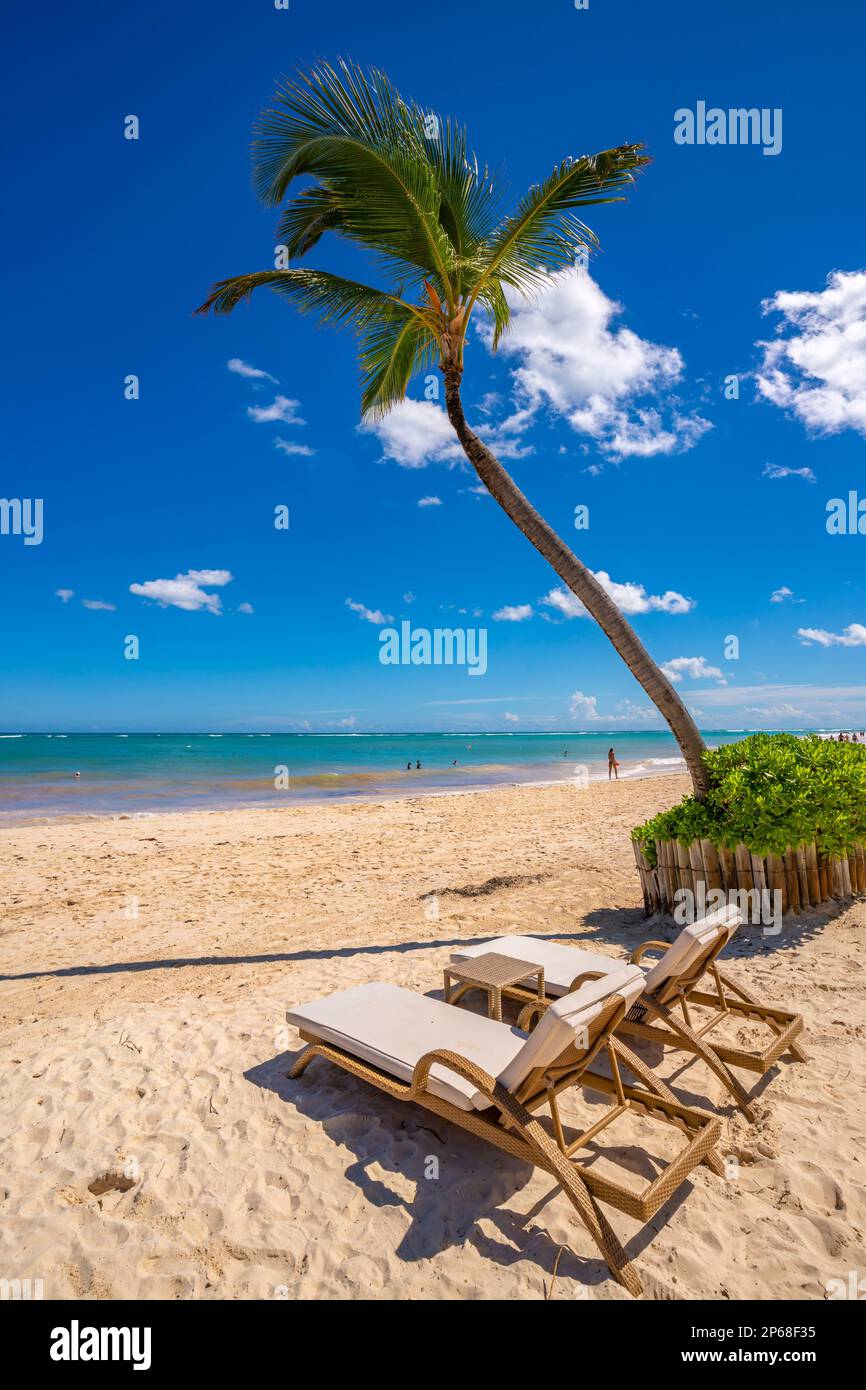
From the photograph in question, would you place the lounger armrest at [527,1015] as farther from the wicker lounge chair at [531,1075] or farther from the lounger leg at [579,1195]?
the lounger leg at [579,1195]

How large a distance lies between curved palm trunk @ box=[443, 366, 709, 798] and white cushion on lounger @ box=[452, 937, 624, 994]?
8.07 feet

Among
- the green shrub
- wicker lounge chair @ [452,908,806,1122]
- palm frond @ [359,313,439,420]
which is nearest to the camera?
wicker lounge chair @ [452,908,806,1122]

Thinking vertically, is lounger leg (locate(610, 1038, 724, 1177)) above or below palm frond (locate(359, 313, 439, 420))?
below

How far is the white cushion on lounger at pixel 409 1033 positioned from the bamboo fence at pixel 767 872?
11.3 feet

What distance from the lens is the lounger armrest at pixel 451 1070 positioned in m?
2.99

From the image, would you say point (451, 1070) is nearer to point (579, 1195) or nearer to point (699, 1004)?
point (579, 1195)

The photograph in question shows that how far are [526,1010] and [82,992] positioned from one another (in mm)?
4277

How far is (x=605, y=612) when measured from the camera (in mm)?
6672

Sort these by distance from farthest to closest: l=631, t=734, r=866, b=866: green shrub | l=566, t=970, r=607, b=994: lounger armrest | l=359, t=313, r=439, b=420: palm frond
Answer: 1. l=359, t=313, r=439, b=420: palm frond
2. l=631, t=734, r=866, b=866: green shrub
3. l=566, t=970, r=607, b=994: lounger armrest

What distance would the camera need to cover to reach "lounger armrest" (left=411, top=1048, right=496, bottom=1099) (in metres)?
2.99

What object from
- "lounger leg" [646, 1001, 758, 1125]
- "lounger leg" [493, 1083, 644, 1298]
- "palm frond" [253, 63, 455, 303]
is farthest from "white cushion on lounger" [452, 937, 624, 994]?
"palm frond" [253, 63, 455, 303]

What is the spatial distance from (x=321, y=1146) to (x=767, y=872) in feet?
16.1

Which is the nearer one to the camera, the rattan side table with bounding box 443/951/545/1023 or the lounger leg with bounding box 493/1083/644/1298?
the lounger leg with bounding box 493/1083/644/1298
